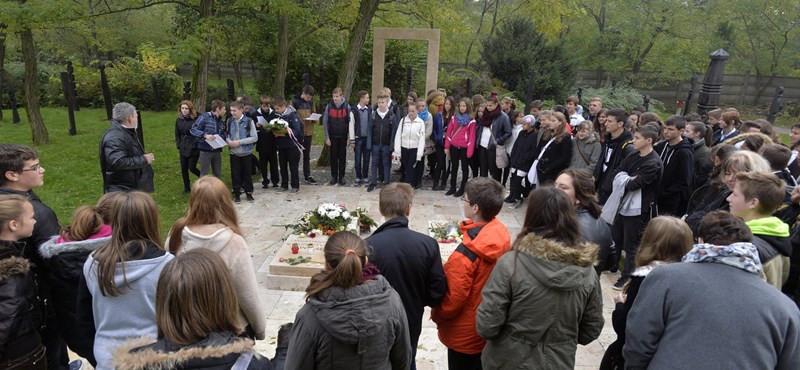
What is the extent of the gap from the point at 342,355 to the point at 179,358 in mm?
713

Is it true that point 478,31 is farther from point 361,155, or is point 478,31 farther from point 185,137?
point 185,137

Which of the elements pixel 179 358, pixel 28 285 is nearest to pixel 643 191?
pixel 179 358

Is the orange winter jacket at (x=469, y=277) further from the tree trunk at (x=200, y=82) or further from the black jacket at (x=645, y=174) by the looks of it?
the tree trunk at (x=200, y=82)

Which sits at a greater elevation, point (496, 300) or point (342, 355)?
point (496, 300)

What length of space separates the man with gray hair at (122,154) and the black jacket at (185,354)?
166 inches

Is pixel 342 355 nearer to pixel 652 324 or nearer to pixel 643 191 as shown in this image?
pixel 652 324

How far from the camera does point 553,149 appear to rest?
23.8 ft

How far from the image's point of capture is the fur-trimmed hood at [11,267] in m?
2.53

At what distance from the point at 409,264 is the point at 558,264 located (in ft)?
2.75

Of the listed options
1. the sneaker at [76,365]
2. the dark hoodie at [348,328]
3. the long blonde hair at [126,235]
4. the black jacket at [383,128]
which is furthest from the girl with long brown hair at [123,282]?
the black jacket at [383,128]

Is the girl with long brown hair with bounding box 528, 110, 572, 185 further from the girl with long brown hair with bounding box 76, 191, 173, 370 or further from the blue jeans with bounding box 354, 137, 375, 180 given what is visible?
the girl with long brown hair with bounding box 76, 191, 173, 370

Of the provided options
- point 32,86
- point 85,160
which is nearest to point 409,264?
point 85,160

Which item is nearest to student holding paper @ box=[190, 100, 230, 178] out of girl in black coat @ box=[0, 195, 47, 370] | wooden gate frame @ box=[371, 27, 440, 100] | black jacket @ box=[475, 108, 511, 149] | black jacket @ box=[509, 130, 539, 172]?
wooden gate frame @ box=[371, 27, 440, 100]

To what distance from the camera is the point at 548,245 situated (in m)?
2.49
